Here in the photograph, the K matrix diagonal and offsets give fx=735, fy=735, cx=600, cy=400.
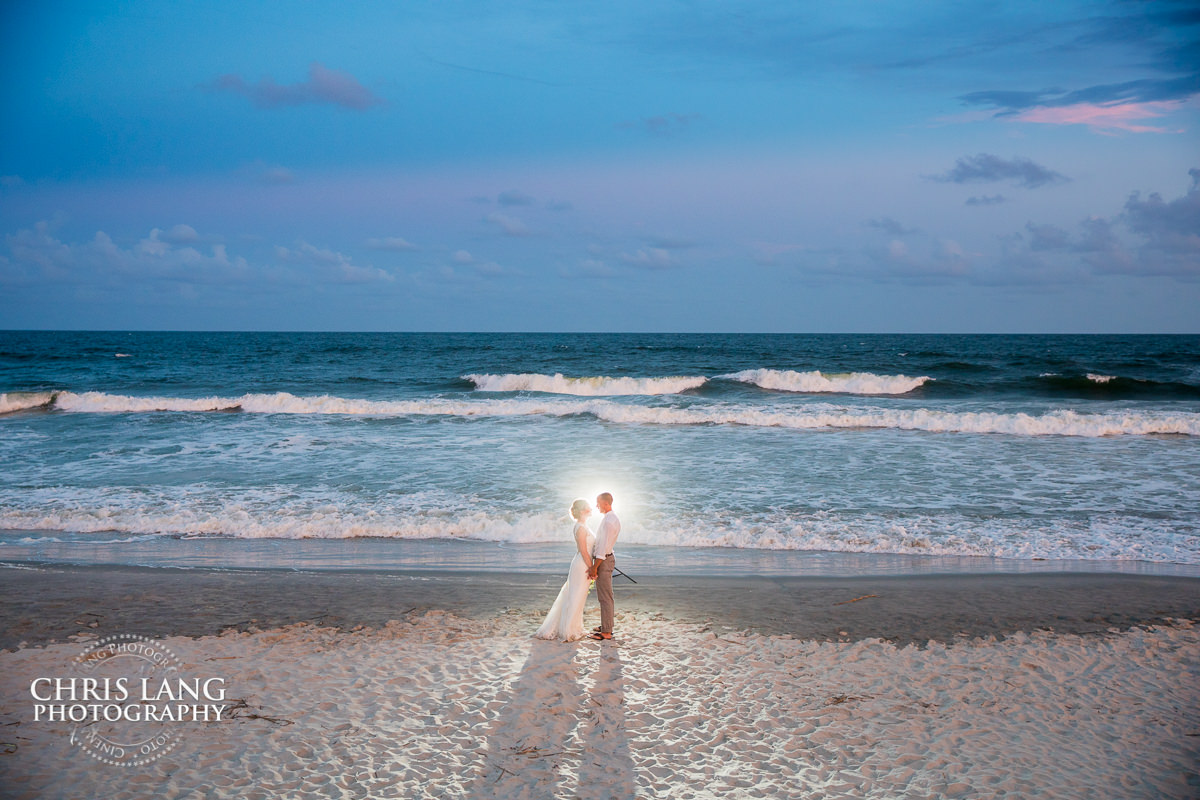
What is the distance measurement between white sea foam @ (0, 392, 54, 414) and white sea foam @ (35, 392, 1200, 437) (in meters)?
0.69

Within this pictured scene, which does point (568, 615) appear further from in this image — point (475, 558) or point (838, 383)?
point (838, 383)

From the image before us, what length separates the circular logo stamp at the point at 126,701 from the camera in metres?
5.25

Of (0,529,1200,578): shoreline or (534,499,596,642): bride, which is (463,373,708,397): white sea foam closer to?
(0,529,1200,578): shoreline

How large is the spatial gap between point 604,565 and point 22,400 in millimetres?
30907

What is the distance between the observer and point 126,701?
5.86 m

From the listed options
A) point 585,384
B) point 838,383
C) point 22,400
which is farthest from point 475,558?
point 838,383

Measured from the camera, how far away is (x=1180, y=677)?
644 centimetres

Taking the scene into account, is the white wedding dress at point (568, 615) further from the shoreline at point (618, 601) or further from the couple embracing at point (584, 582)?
the shoreline at point (618, 601)

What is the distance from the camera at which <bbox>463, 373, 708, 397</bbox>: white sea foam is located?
3503 centimetres

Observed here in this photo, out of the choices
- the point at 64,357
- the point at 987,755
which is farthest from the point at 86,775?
the point at 64,357

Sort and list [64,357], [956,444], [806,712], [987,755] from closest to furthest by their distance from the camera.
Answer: [987,755]
[806,712]
[956,444]
[64,357]

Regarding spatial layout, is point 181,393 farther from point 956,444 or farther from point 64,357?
point 956,444

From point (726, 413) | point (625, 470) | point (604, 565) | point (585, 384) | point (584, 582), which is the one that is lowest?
point (625, 470)

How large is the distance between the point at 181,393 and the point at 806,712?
33686mm
